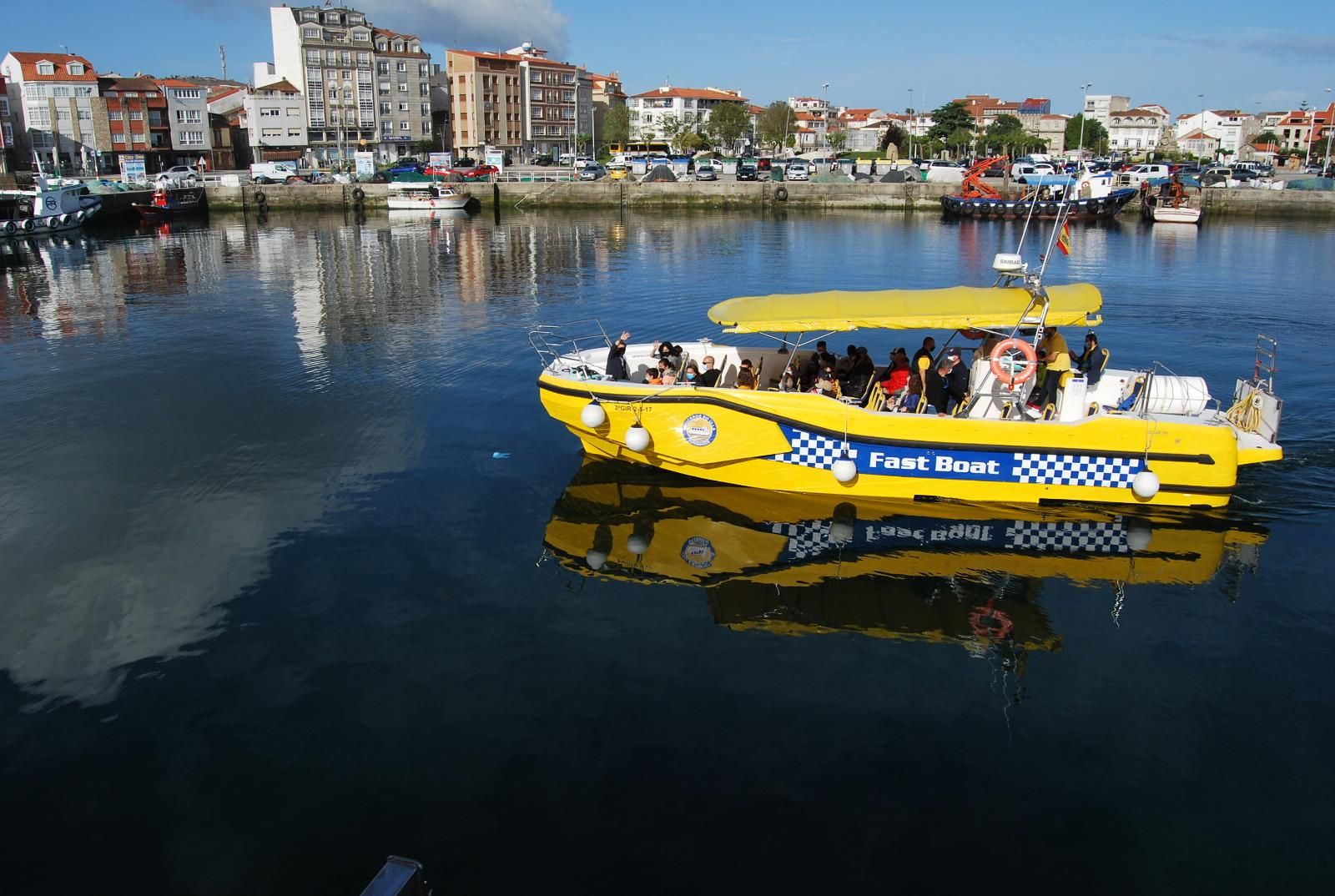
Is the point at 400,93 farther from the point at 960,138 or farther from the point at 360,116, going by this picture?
the point at 960,138

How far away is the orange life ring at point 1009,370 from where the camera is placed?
1248cm

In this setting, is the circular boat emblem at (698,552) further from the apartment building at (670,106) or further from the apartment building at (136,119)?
the apartment building at (670,106)

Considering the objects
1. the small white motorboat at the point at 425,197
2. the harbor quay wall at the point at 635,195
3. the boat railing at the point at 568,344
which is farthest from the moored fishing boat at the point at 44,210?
the boat railing at the point at 568,344

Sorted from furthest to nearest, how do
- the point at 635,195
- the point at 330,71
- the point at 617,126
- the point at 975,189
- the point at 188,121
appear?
the point at 617,126
the point at 330,71
the point at 188,121
the point at 635,195
the point at 975,189

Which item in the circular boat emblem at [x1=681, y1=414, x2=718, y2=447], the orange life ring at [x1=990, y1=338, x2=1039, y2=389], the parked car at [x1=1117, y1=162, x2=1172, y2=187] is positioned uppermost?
the parked car at [x1=1117, y1=162, x2=1172, y2=187]

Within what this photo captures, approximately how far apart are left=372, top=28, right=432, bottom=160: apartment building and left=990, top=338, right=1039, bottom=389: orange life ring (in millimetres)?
91674

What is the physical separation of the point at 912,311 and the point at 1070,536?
348 centimetres

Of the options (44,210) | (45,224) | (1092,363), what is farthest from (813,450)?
(44,210)

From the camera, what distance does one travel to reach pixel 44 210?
50.5 meters

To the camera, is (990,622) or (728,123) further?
(728,123)

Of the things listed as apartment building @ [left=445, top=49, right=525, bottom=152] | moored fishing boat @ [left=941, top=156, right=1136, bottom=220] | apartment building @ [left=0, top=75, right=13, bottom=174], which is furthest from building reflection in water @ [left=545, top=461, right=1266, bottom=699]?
apartment building @ [left=445, top=49, right=525, bottom=152]

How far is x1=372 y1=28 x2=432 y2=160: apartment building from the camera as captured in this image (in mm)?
94312

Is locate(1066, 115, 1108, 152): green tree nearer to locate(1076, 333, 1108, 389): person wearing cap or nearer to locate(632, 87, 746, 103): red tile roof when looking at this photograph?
locate(632, 87, 746, 103): red tile roof

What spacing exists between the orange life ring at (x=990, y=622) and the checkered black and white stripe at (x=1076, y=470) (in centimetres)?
253
